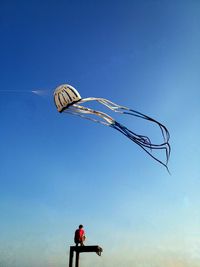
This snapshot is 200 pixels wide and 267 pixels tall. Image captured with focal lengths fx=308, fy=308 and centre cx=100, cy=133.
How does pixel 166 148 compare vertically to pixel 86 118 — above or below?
below

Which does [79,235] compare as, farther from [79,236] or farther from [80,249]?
[80,249]

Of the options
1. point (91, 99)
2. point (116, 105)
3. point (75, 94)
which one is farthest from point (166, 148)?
point (75, 94)

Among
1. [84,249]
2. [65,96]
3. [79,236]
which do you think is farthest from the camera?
[65,96]

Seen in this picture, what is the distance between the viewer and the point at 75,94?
607 inches

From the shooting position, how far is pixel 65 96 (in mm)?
15617

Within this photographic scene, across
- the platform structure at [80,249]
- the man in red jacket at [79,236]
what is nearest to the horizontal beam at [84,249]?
the platform structure at [80,249]

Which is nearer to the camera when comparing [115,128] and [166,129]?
[166,129]

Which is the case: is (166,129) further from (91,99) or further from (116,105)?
(91,99)

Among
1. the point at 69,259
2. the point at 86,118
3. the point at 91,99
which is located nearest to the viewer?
the point at 69,259

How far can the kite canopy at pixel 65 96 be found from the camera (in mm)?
15430

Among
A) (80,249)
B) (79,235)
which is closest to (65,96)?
(79,235)

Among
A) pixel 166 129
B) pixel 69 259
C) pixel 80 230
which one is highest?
pixel 166 129

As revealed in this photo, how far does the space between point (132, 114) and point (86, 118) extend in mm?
2109

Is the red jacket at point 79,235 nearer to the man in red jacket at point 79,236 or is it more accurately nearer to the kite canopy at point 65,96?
the man in red jacket at point 79,236
